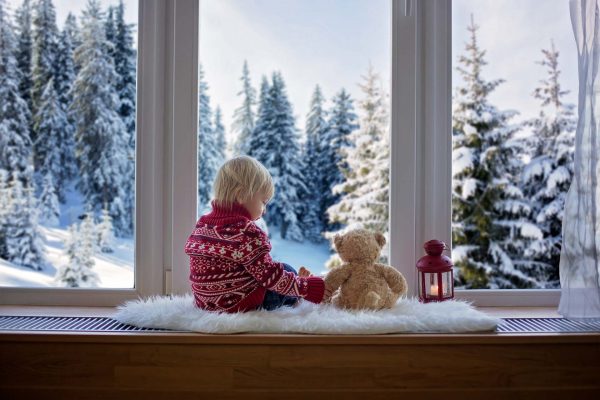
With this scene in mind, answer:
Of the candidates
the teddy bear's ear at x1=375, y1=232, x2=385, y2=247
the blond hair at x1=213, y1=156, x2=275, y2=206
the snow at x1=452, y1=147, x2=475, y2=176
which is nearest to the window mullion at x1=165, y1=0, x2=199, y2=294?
the blond hair at x1=213, y1=156, x2=275, y2=206

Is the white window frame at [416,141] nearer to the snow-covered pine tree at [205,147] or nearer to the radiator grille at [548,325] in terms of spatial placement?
the snow-covered pine tree at [205,147]

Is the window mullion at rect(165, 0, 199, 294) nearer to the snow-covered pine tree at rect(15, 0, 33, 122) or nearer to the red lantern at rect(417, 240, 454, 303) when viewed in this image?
the snow-covered pine tree at rect(15, 0, 33, 122)

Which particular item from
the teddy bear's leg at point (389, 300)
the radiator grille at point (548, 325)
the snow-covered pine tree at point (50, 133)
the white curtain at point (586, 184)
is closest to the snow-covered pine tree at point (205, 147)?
the snow-covered pine tree at point (50, 133)

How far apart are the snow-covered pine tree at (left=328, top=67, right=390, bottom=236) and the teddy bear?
0.25 metres

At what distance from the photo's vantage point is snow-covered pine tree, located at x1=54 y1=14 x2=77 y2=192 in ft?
5.57

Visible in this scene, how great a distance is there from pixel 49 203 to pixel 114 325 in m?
0.59

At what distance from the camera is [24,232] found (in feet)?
5.63

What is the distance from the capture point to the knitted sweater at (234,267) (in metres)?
1.35

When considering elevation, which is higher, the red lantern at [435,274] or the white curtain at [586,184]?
the white curtain at [586,184]

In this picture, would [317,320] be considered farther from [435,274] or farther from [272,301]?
[435,274]

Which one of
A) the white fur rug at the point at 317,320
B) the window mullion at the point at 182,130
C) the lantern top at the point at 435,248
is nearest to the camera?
the white fur rug at the point at 317,320

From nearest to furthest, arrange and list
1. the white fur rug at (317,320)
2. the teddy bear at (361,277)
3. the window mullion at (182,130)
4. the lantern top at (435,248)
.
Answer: the white fur rug at (317,320), the teddy bear at (361,277), the lantern top at (435,248), the window mullion at (182,130)

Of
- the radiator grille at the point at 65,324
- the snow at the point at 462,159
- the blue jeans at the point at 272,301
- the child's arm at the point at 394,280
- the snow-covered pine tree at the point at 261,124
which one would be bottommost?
the radiator grille at the point at 65,324

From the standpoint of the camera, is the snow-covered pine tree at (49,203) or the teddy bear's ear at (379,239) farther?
the snow-covered pine tree at (49,203)
